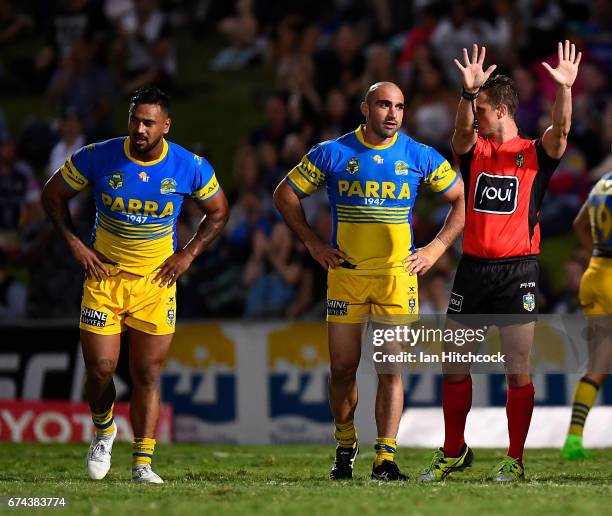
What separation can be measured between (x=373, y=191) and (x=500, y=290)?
1036 mm

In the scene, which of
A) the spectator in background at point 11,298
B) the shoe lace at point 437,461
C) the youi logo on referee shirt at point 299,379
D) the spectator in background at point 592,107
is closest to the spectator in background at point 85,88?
the spectator in background at point 11,298

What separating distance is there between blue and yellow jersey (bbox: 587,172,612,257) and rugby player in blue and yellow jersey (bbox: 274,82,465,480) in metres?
2.04

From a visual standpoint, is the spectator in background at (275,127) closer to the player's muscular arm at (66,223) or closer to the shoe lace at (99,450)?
the player's muscular arm at (66,223)

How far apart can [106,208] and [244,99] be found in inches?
409

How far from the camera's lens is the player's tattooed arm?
8.84 m

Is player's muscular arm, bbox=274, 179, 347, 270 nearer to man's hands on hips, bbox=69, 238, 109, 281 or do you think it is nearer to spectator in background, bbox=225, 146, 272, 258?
man's hands on hips, bbox=69, 238, 109, 281

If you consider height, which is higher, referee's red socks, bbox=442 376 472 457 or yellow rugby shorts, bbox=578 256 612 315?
yellow rugby shorts, bbox=578 256 612 315

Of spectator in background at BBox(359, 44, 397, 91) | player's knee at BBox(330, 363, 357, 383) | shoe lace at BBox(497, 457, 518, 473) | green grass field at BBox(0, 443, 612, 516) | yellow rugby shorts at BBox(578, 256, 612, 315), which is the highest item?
spectator in background at BBox(359, 44, 397, 91)

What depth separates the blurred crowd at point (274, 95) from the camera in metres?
14.7

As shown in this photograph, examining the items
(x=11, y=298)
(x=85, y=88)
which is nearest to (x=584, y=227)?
(x=11, y=298)

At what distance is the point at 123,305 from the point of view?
8766 millimetres

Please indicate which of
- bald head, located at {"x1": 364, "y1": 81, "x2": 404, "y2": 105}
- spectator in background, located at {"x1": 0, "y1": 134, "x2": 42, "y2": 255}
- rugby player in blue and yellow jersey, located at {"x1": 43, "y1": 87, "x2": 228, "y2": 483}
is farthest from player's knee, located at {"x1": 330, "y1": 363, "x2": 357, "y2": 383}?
spectator in background, located at {"x1": 0, "y1": 134, "x2": 42, "y2": 255}

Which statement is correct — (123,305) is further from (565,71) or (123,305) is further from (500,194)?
(565,71)

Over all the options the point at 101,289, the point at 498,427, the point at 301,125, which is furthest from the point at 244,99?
the point at 101,289
